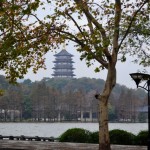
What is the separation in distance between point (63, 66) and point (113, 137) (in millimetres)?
153421

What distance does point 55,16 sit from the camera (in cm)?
1498

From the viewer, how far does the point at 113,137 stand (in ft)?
67.7

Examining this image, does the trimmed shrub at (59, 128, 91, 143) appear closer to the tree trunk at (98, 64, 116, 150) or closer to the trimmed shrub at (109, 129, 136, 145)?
the trimmed shrub at (109, 129, 136, 145)

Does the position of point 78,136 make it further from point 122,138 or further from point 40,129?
point 40,129

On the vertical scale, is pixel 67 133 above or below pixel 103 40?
below

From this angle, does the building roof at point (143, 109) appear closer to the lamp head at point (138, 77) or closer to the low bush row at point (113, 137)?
the low bush row at point (113, 137)

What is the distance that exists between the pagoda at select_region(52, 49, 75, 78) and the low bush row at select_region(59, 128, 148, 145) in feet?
492

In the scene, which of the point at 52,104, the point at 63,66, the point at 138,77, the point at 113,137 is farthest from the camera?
the point at 63,66

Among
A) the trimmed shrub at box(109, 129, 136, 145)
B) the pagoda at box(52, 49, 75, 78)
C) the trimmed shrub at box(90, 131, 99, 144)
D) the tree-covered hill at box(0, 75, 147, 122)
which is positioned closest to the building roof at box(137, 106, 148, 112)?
the tree-covered hill at box(0, 75, 147, 122)

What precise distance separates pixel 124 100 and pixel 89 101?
1019 cm

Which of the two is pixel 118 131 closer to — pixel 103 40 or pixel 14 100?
pixel 103 40

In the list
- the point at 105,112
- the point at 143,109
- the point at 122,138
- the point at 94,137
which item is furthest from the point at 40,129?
the point at 143,109

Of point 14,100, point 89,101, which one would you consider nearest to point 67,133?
point 14,100

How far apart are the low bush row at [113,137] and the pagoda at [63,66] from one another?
150m
